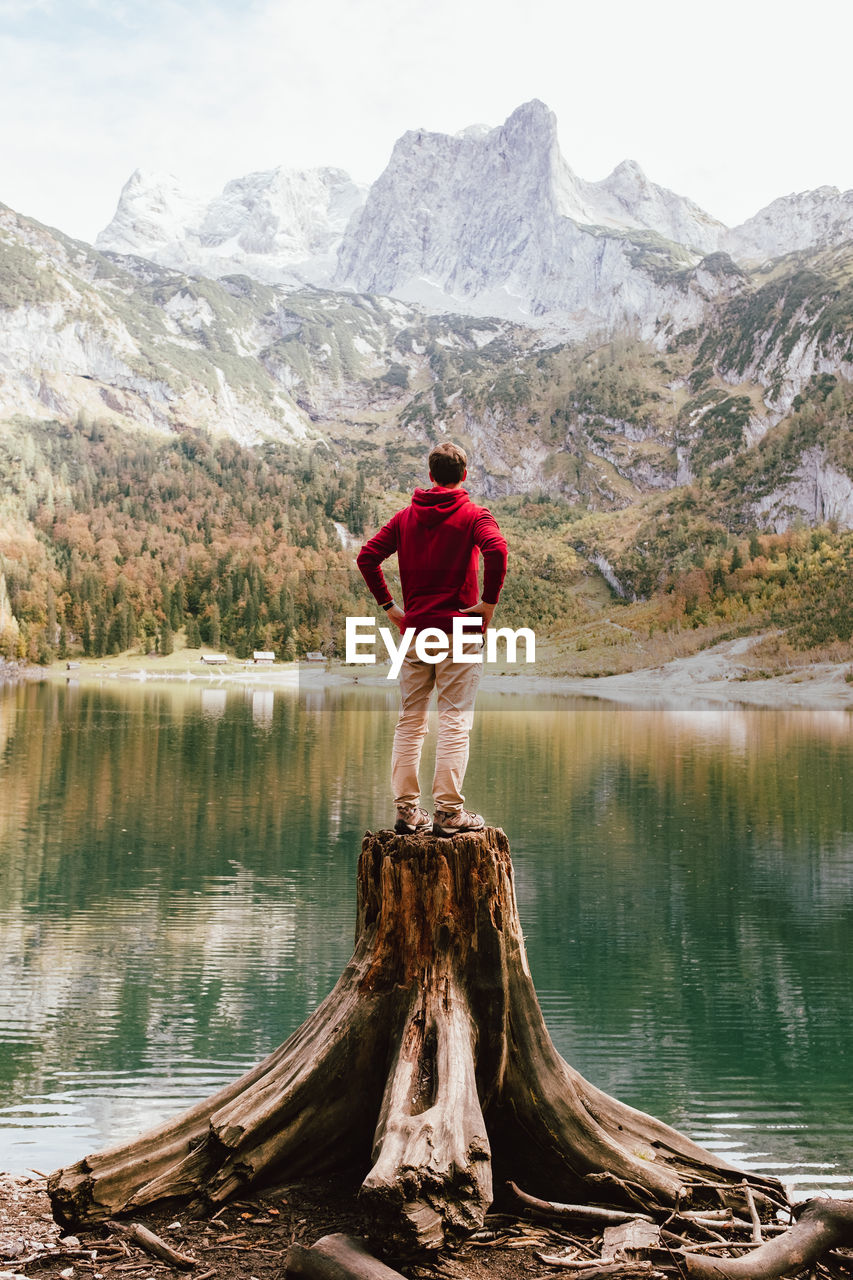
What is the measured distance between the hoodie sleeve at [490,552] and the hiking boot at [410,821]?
3.81 feet

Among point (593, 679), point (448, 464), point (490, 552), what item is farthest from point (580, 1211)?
point (593, 679)

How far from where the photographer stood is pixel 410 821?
17.7ft

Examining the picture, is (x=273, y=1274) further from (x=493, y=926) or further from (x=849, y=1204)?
(x=849, y=1204)

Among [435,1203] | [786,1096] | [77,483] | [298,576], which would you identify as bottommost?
[786,1096]

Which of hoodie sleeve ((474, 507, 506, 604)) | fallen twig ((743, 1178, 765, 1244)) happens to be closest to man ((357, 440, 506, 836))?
hoodie sleeve ((474, 507, 506, 604))

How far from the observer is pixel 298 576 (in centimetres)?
15250

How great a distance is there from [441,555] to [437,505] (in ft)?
0.86

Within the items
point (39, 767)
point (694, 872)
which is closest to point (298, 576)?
point (39, 767)

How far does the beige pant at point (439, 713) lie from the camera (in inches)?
222

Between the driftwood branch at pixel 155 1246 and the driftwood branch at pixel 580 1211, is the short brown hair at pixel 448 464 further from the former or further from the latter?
the driftwood branch at pixel 155 1246

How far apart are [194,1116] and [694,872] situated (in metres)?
16.4

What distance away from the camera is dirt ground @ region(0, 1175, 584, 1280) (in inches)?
161

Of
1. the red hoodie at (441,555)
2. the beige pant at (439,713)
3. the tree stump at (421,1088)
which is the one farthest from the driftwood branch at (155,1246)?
the red hoodie at (441,555)

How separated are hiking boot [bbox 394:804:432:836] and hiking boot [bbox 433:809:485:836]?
0.44 ft
